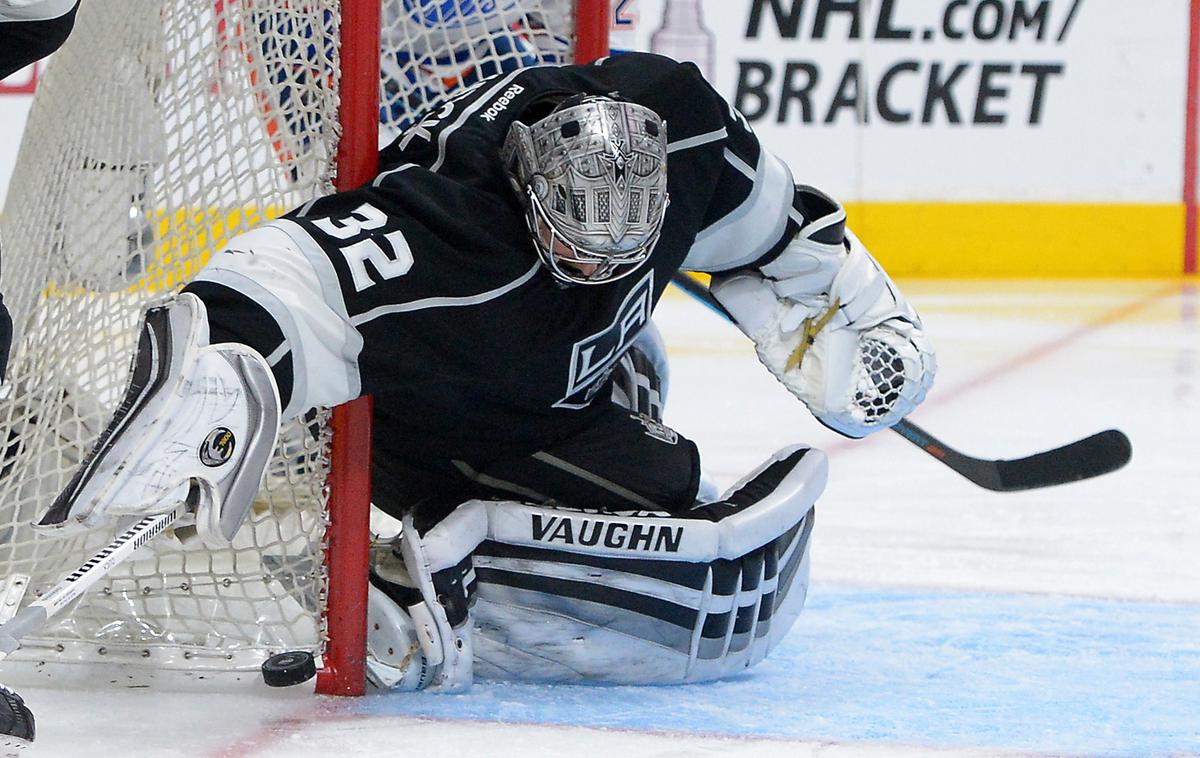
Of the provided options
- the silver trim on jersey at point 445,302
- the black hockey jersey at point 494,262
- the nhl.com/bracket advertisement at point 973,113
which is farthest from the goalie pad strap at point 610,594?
the nhl.com/bracket advertisement at point 973,113

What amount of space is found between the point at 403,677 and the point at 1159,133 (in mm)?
5334

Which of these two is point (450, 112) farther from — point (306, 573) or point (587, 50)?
point (306, 573)

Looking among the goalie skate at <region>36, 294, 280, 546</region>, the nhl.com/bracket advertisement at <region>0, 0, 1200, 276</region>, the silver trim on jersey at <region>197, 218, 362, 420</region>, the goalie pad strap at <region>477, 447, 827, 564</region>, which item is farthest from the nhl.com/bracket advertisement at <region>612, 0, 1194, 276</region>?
the goalie skate at <region>36, 294, 280, 546</region>

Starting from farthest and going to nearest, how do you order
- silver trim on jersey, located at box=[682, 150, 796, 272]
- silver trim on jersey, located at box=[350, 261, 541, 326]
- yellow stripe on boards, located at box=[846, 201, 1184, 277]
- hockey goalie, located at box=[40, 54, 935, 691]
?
yellow stripe on boards, located at box=[846, 201, 1184, 277], silver trim on jersey, located at box=[682, 150, 796, 272], silver trim on jersey, located at box=[350, 261, 541, 326], hockey goalie, located at box=[40, 54, 935, 691]

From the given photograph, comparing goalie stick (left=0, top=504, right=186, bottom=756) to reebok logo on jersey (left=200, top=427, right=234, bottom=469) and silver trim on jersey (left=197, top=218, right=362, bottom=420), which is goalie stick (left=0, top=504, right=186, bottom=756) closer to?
reebok logo on jersey (left=200, top=427, right=234, bottom=469)

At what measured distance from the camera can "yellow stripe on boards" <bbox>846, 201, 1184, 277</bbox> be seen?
6.53 meters

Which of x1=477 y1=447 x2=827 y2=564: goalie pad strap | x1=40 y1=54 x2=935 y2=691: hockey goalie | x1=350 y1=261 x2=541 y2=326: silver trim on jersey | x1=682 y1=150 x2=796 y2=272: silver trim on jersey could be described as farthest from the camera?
x1=682 y1=150 x2=796 y2=272: silver trim on jersey

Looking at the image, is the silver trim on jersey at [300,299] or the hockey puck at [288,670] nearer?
the silver trim on jersey at [300,299]

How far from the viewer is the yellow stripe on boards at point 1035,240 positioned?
653 centimetres

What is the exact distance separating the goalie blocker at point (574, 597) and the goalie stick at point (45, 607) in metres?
0.38

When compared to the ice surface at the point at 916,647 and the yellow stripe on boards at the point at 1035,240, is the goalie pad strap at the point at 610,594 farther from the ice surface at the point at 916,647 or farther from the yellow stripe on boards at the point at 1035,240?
the yellow stripe on boards at the point at 1035,240

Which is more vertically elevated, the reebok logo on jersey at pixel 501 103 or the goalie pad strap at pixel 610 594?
the reebok logo on jersey at pixel 501 103

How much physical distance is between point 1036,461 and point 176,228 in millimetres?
1117

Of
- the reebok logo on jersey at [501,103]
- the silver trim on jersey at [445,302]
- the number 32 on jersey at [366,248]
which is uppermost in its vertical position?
the reebok logo on jersey at [501,103]
